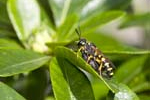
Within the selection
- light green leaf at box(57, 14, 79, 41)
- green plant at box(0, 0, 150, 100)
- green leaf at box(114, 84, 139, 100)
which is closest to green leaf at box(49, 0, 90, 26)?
green plant at box(0, 0, 150, 100)

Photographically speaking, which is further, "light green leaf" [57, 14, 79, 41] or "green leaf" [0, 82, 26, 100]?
"light green leaf" [57, 14, 79, 41]

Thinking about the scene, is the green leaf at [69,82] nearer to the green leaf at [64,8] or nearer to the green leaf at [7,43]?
the green leaf at [7,43]

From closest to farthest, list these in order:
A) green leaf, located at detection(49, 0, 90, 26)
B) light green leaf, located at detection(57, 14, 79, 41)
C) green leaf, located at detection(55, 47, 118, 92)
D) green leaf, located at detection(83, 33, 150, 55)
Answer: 1. green leaf, located at detection(55, 47, 118, 92)
2. green leaf, located at detection(83, 33, 150, 55)
3. light green leaf, located at detection(57, 14, 79, 41)
4. green leaf, located at detection(49, 0, 90, 26)

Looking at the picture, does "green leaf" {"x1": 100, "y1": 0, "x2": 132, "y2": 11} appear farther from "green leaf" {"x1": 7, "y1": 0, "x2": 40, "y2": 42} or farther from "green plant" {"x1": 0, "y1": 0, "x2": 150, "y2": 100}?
"green leaf" {"x1": 7, "y1": 0, "x2": 40, "y2": 42}

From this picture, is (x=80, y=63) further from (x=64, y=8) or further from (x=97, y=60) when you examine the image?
(x=64, y=8)

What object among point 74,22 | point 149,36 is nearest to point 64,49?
point 74,22

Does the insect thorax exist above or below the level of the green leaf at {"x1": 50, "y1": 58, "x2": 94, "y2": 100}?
below

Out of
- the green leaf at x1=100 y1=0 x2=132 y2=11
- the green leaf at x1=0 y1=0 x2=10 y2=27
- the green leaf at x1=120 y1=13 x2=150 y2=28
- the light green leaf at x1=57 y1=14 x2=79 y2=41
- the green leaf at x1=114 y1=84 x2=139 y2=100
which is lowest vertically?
the green leaf at x1=120 y1=13 x2=150 y2=28
